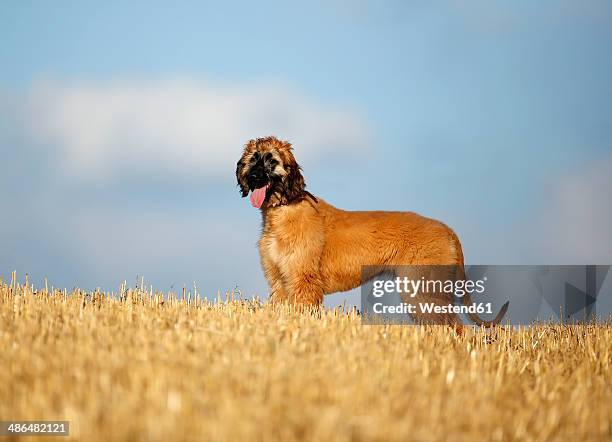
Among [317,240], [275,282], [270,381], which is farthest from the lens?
[275,282]

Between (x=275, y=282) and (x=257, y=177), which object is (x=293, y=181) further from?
(x=275, y=282)

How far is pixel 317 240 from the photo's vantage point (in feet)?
30.6

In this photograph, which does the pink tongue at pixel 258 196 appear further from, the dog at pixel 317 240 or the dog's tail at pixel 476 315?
the dog's tail at pixel 476 315

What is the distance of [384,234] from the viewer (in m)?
9.23

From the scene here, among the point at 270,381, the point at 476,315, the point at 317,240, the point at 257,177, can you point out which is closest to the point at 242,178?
the point at 257,177

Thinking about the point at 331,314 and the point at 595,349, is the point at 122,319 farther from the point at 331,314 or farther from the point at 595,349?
the point at 595,349

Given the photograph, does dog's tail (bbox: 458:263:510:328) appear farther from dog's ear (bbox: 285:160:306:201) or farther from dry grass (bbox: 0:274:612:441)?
dog's ear (bbox: 285:160:306:201)

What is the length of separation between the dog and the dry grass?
157 cm

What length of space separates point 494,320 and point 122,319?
16.6ft

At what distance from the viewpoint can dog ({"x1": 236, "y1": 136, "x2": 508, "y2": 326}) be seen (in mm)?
9172

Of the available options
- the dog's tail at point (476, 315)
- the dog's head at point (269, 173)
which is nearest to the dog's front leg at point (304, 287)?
the dog's head at point (269, 173)

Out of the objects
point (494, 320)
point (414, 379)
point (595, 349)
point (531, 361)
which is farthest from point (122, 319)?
point (595, 349)

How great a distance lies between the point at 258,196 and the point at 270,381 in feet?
16.6

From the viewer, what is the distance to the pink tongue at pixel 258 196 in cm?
934
